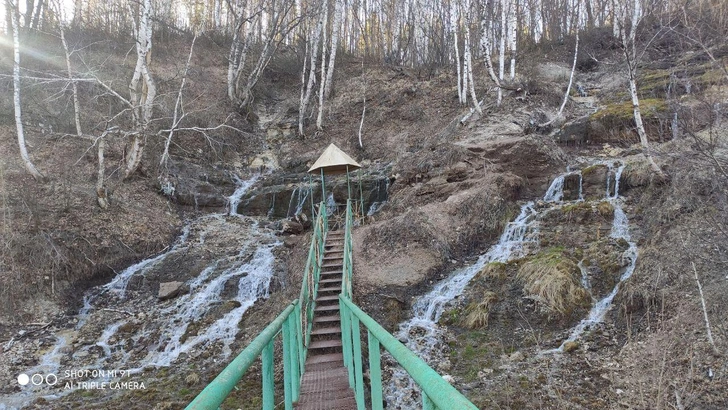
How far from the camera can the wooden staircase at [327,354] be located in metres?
4.90

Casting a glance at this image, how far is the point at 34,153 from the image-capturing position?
48.6 ft

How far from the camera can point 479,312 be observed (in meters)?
8.43

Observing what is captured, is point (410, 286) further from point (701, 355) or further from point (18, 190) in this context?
point (18, 190)

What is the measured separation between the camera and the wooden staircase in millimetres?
4902

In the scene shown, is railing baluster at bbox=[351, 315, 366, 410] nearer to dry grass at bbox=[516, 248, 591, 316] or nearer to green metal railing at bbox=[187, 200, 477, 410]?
green metal railing at bbox=[187, 200, 477, 410]

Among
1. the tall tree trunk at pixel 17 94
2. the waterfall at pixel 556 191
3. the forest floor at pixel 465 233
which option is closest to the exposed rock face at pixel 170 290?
the forest floor at pixel 465 233

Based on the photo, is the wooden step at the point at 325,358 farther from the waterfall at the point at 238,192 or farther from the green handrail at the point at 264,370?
the waterfall at the point at 238,192

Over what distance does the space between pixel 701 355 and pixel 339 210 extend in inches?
495

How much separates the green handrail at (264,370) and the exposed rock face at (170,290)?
701 cm

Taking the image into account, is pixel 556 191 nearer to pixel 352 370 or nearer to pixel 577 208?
pixel 577 208

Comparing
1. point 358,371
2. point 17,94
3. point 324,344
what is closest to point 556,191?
point 324,344

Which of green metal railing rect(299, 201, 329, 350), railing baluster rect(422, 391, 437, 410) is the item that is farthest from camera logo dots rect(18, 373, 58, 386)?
railing baluster rect(422, 391, 437, 410)

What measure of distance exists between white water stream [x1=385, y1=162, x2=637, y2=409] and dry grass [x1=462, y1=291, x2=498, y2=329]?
0.67m

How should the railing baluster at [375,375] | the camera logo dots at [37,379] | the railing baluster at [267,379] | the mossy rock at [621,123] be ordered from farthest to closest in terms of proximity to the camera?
1. the mossy rock at [621,123]
2. the camera logo dots at [37,379]
3. the railing baluster at [267,379]
4. the railing baluster at [375,375]
